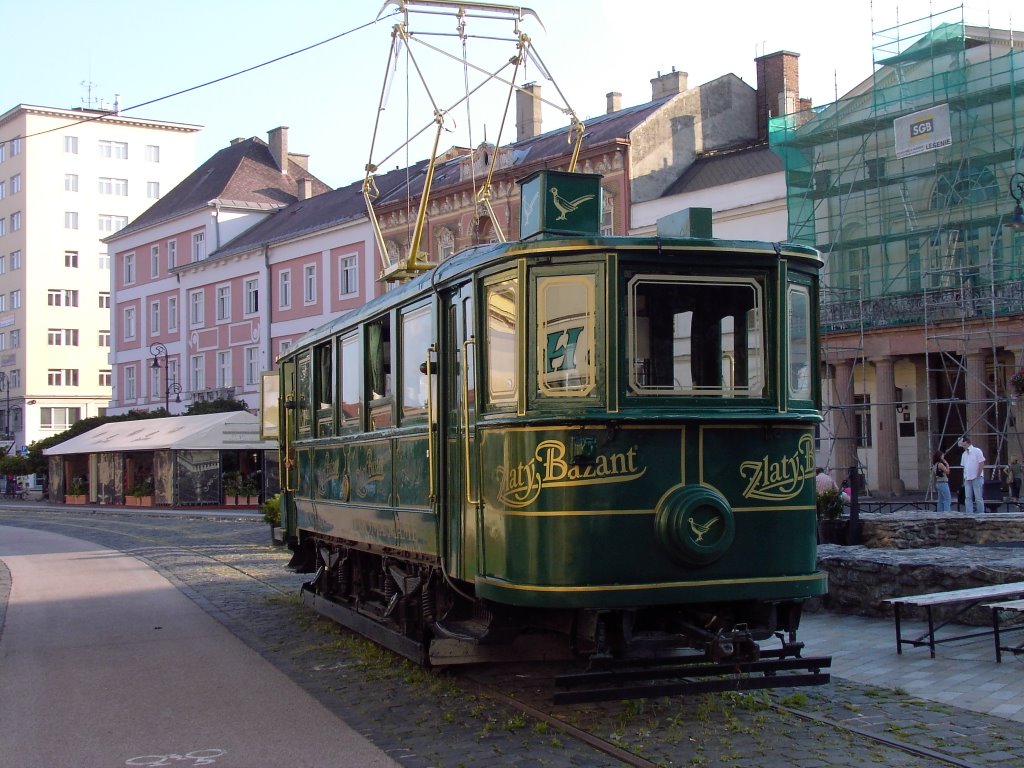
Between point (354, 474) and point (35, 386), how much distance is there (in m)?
82.2

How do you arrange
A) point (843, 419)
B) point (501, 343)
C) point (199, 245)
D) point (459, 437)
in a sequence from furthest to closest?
point (199, 245) → point (843, 419) → point (459, 437) → point (501, 343)

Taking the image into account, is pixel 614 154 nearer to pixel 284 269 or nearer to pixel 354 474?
pixel 284 269

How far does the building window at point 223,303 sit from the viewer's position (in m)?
57.5

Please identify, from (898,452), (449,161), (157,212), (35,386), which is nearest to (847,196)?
(898,452)

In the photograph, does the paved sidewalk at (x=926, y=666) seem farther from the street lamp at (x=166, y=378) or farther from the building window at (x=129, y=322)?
the building window at (x=129, y=322)

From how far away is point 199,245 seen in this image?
61.1m

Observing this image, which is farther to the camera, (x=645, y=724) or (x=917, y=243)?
(x=917, y=243)

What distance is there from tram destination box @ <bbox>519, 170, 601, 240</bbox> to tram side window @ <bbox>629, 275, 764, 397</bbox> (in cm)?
68

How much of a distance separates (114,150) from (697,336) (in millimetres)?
87867

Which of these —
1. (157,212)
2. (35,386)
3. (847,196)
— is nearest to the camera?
(847,196)

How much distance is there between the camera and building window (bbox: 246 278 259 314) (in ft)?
182

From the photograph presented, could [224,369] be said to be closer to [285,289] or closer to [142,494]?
[285,289]

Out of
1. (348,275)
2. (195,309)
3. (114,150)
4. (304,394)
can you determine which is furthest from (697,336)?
(114,150)

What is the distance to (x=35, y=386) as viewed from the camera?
87.5 m
